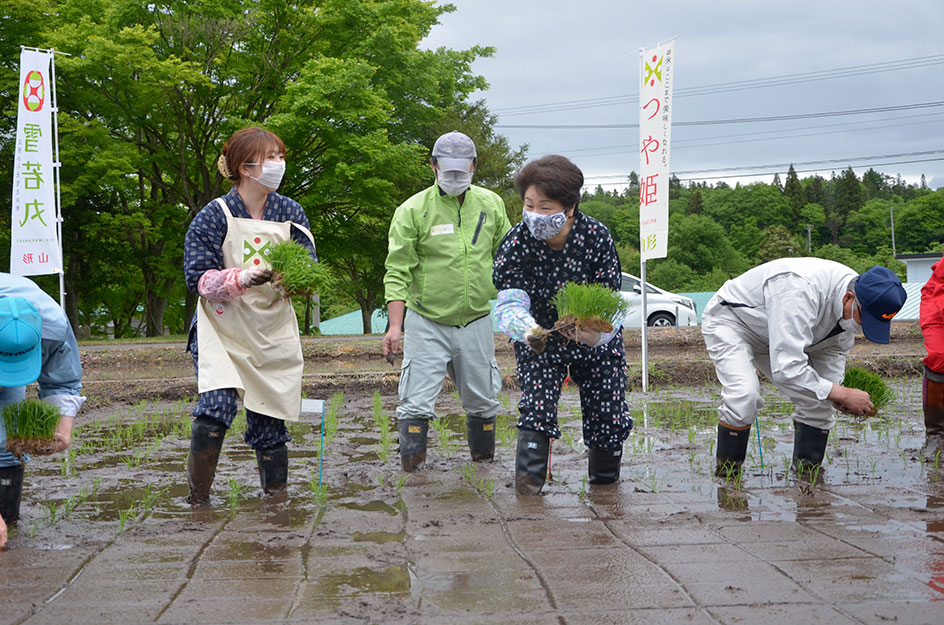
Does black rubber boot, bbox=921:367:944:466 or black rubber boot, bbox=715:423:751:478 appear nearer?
black rubber boot, bbox=715:423:751:478

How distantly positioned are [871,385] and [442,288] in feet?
8.22

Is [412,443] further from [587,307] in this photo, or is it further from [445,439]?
[587,307]

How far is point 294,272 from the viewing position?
4184 mm

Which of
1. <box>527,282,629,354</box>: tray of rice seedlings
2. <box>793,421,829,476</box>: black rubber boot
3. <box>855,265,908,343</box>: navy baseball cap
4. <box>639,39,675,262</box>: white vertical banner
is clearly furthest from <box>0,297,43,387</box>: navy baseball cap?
<box>639,39,675,262</box>: white vertical banner

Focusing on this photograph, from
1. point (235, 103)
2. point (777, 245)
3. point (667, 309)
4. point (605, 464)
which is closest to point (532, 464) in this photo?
point (605, 464)

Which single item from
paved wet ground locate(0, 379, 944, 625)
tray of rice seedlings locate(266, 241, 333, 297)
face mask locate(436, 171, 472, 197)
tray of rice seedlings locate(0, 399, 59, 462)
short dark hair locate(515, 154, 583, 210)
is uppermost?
face mask locate(436, 171, 472, 197)

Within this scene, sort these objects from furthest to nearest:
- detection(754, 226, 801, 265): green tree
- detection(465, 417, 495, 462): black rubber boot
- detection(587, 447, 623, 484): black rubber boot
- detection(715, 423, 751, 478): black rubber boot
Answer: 1. detection(754, 226, 801, 265): green tree
2. detection(465, 417, 495, 462): black rubber boot
3. detection(715, 423, 751, 478): black rubber boot
4. detection(587, 447, 623, 484): black rubber boot

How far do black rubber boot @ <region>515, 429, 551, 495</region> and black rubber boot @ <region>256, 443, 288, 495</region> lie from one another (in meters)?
1.23

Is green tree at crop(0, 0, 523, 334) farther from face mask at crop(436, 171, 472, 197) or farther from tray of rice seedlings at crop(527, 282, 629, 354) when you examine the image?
tray of rice seedlings at crop(527, 282, 629, 354)

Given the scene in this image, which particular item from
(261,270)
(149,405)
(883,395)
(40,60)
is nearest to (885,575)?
(883,395)

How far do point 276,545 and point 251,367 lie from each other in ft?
3.77

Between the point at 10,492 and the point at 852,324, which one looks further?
the point at 852,324

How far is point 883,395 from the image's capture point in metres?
4.84

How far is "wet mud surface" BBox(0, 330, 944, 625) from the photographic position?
2.71 meters
